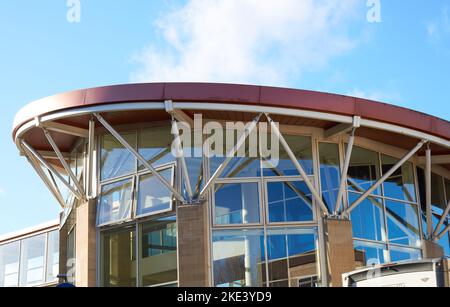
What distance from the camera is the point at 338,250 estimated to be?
62.5ft

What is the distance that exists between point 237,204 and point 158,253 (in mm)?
2267

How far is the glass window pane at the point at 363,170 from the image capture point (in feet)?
67.5

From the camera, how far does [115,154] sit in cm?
2038

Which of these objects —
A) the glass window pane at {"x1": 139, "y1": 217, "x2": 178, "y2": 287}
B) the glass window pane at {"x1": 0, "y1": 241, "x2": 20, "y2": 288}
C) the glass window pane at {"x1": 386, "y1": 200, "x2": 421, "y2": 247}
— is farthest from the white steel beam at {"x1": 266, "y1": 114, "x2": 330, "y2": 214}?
the glass window pane at {"x1": 0, "y1": 241, "x2": 20, "y2": 288}

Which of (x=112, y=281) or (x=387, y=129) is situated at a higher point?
(x=387, y=129)

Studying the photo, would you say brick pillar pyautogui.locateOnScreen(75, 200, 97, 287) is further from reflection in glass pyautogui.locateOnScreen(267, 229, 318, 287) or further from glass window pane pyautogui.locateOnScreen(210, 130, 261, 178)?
reflection in glass pyautogui.locateOnScreen(267, 229, 318, 287)

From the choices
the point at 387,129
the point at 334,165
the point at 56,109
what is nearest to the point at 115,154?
the point at 56,109

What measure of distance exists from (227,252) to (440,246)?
6822mm

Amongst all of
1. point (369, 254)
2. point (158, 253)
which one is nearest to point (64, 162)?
point (158, 253)

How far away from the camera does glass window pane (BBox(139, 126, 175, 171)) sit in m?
19.7

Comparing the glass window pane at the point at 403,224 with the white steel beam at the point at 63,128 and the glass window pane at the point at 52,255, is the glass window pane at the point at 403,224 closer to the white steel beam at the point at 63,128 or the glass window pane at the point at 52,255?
the white steel beam at the point at 63,128

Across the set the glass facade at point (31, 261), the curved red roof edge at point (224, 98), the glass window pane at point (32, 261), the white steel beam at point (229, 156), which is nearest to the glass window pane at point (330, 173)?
the curved red roof edge at point (224, 98)
